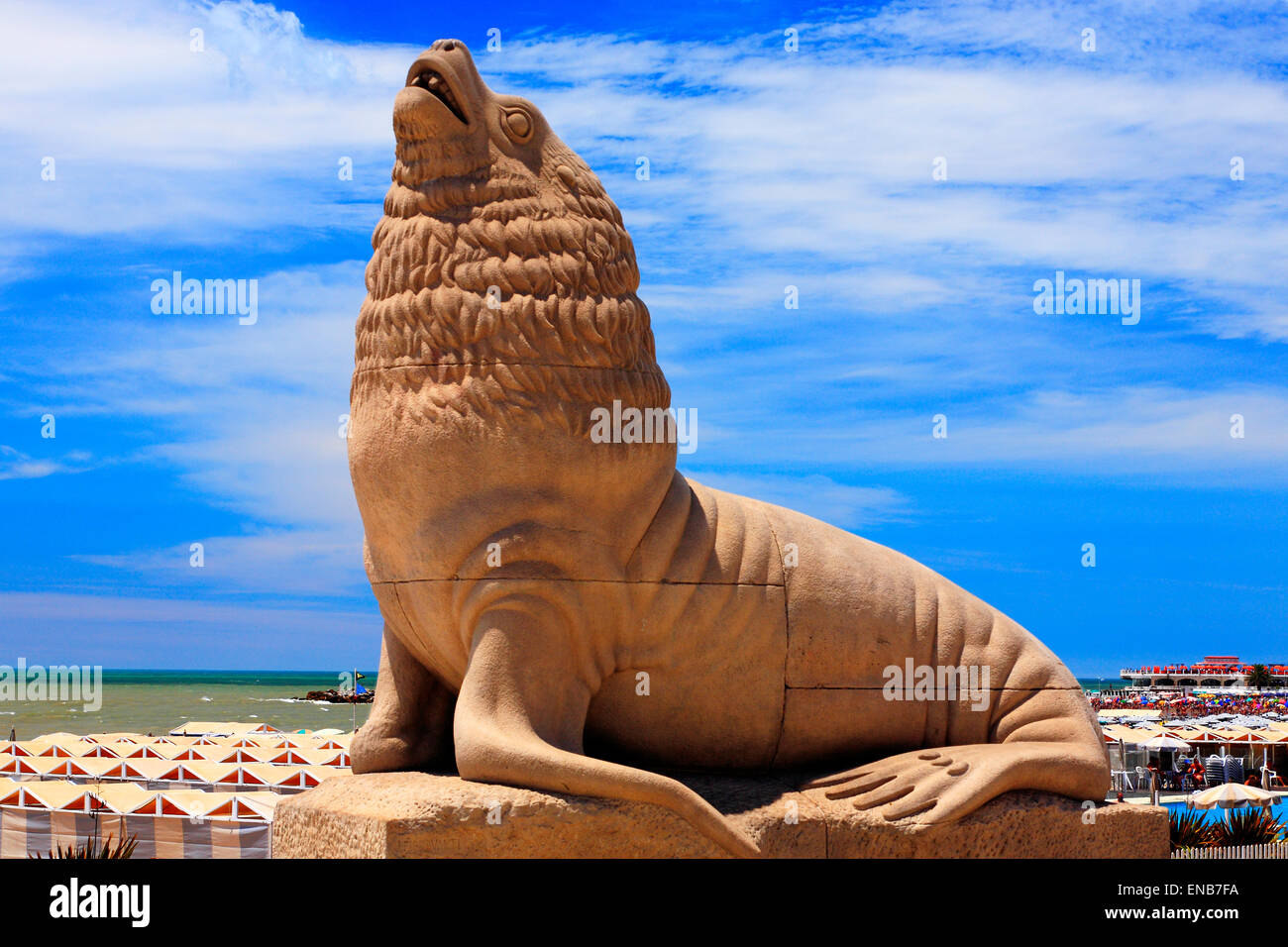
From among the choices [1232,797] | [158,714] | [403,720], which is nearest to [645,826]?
[403,720]

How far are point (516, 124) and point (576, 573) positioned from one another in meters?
1.77

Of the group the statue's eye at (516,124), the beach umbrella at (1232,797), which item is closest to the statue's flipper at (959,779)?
the statue's eye at (516,124)

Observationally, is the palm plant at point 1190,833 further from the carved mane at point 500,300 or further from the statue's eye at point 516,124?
the statue's eye at point 516,124

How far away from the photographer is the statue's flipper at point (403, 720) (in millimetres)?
5086

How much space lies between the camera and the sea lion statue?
15.3 ft

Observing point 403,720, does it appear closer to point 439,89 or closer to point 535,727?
point 535,727

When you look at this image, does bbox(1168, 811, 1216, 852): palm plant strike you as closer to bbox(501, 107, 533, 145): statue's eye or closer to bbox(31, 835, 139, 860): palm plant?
bbox(501, 107, 533, 145): statue's eye

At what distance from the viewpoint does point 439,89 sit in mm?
4855

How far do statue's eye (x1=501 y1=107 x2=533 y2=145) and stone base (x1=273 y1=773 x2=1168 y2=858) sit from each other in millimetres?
2467

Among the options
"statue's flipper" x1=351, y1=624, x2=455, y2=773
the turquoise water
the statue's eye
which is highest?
the statue's eye

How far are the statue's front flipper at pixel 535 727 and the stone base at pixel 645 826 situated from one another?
5 centimetres

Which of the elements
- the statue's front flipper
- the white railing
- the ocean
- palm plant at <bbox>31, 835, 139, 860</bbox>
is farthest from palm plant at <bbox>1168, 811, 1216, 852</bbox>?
the ocean
